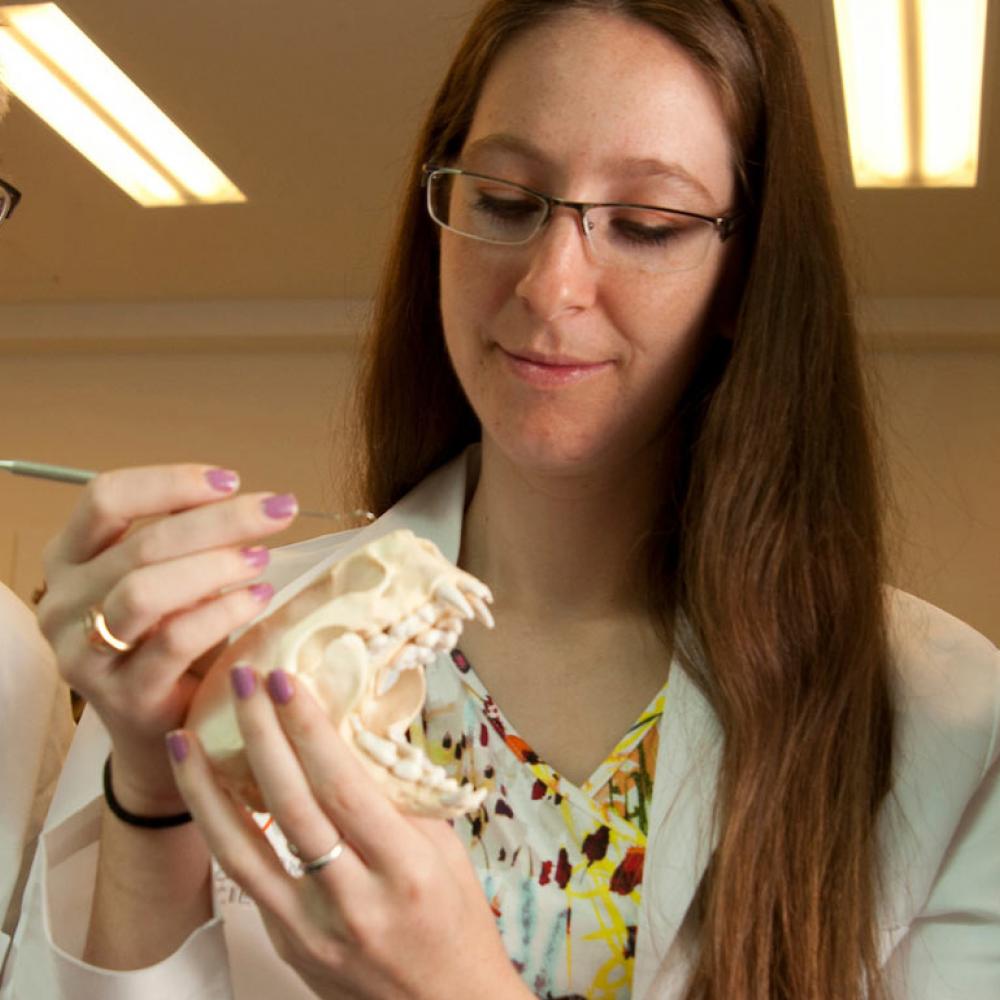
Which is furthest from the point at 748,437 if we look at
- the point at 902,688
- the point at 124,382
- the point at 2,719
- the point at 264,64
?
the point at 124,382

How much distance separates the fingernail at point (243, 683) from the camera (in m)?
0.92

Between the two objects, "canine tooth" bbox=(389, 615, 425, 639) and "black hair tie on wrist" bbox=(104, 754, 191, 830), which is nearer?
"canine tooth" bbox=(389, 615, 425, 639)

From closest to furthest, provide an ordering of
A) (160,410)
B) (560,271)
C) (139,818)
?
(139,818) → (560,271) → (160,410)

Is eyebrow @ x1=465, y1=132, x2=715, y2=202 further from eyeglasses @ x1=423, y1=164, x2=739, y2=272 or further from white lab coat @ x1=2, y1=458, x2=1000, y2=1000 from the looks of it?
white lab coat @ x1=2, y1=458, x2=1000, y2=1000

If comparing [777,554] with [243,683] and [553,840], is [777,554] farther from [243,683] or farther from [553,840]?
[243,683]

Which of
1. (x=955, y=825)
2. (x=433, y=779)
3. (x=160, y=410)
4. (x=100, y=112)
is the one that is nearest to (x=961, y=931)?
(x=955, y=825)

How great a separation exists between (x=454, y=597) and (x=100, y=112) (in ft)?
14.2

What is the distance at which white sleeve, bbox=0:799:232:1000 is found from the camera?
3.88 feet

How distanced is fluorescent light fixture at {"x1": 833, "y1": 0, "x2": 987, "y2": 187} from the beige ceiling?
0.08 metres

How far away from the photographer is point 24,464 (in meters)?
1.03

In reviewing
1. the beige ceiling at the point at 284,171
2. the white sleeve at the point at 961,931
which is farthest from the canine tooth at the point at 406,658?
the beige ceiling at the point at 284,171

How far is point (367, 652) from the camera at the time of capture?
1002mm

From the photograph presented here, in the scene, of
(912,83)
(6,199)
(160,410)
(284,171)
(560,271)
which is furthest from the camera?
(160,410)

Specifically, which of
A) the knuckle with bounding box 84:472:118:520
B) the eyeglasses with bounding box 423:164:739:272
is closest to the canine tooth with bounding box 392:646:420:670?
the knuckle with bounding box 84:472:118:520
